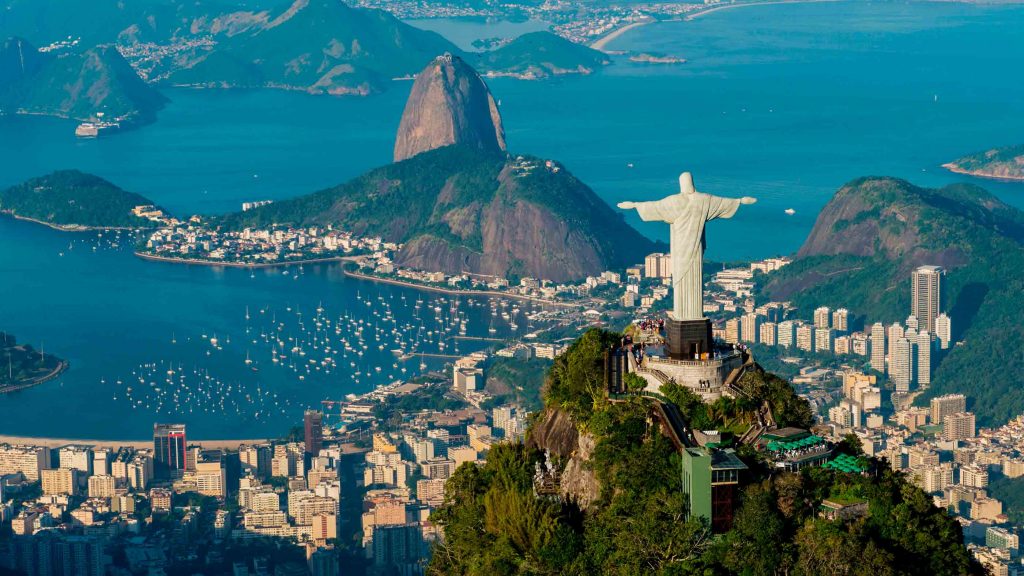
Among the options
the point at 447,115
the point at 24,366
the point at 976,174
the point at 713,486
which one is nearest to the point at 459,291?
the point at 24,366

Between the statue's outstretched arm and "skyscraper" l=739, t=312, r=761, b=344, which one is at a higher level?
the statue's outstretched arm

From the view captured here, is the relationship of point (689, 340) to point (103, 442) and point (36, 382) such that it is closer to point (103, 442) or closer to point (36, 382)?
point (103, 442)

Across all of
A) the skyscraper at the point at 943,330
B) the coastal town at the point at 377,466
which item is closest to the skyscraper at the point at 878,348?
the coastal town at the point at 377,466

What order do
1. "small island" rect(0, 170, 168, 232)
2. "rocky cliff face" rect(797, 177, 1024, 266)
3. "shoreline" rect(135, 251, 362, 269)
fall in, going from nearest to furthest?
1. "rocky cliff face" rect(797, 177, 1024, 266)
2. "shoreline" rect(135, 251, 362, 269)
3. "small island" rect(0, 170, 168, 232)

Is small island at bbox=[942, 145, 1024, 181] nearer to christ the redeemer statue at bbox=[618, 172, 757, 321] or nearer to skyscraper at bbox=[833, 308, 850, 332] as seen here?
skyscraper at bbox=[833, 308, 850, 332]

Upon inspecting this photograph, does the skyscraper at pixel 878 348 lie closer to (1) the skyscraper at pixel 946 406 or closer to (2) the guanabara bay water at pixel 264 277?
(1) the skyscraper at pixel 946 406

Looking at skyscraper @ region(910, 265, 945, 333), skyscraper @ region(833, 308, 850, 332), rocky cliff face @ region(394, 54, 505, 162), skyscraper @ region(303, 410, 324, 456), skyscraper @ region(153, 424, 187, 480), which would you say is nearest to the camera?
skyscraper @ region(153, 424, 187, 480)

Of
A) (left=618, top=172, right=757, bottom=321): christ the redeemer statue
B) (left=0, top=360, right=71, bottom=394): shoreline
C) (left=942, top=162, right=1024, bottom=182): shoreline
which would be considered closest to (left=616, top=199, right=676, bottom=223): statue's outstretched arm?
(left=618, top=172, right=757, bottom=321): christ the redeemer statue

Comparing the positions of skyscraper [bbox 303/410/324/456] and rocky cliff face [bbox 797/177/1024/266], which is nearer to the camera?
skyscraper [bbox 303/410/324/456]
